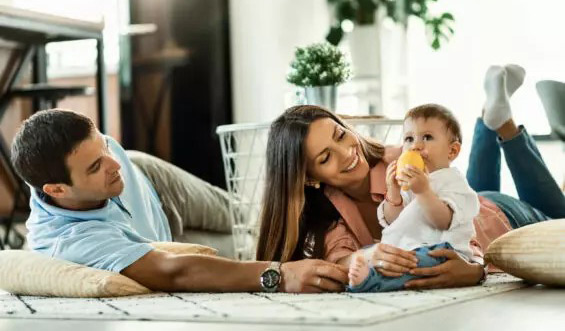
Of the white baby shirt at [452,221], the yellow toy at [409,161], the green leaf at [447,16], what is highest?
the green leaf at [447,16]

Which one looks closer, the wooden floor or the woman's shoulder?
the wooden floor

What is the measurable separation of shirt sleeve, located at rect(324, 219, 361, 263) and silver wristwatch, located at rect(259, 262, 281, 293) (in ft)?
0.76

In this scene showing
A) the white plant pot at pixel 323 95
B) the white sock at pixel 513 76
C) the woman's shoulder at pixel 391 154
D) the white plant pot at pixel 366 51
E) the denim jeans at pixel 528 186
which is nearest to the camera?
the woman's shoulder at pixel 391 154

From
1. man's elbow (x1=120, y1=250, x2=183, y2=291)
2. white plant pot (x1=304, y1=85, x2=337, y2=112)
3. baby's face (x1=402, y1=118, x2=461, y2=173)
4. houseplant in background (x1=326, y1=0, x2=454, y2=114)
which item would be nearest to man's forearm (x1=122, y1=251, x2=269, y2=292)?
man's elbow (x1=120, y1=250, x2=183, y2=291)

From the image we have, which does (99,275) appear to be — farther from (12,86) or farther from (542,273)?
(12,86)

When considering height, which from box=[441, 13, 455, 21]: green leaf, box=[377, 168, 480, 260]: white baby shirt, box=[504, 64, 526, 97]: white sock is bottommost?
box=[377, 168, 480, 260]: white baby shirt

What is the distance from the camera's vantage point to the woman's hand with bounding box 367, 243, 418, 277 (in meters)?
1.81

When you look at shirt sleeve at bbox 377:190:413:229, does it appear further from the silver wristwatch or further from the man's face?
the man's face

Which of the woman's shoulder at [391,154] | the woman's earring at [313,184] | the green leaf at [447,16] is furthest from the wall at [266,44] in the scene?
the woman's earring at [313,184]

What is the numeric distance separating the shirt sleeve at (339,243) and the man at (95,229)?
0.20 m

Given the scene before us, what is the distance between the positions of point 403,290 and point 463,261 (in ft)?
0.46

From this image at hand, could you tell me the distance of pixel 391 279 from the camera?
6.04 ft

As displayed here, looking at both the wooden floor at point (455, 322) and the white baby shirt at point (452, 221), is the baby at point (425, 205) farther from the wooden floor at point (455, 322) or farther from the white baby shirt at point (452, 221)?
the wooden floor at point (455, 322)

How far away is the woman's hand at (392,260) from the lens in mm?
1811
